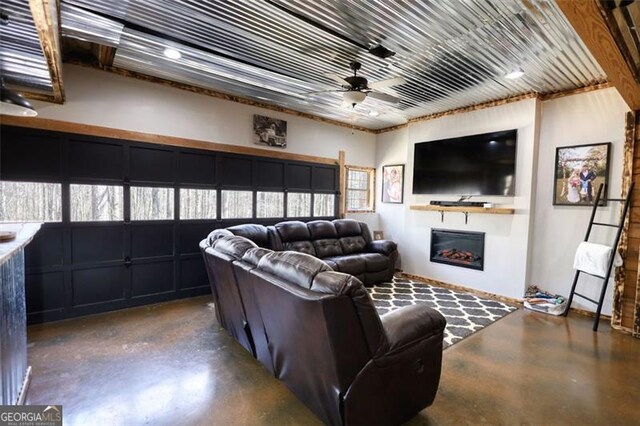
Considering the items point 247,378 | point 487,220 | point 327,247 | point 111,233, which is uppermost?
point 487,220

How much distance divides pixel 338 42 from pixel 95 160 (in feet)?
10.4

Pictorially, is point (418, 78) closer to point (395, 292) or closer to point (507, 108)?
point (507, 108)

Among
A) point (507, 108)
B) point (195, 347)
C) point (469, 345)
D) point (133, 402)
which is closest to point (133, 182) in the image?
point (195, 347)

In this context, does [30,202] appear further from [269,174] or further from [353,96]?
[353,96]

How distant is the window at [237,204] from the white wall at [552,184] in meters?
4.37

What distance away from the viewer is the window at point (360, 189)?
675 cm

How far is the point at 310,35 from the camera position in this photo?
3.00 metres

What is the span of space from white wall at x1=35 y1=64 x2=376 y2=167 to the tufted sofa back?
144 centimetres

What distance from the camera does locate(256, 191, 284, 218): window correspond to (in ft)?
17.3

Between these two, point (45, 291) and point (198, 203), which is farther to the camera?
point (198, 203)

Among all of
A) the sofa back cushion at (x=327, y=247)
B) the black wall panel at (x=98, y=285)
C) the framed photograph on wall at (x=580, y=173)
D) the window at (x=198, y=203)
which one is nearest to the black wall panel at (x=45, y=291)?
the black wall panel at (x=98, y=285)

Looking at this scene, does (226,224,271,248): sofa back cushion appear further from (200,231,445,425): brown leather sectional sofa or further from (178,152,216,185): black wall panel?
(200,231,445,425): brown leather sectional sofa

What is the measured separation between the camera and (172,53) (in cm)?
341

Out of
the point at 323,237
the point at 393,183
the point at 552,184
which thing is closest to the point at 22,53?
the point at 323,237
